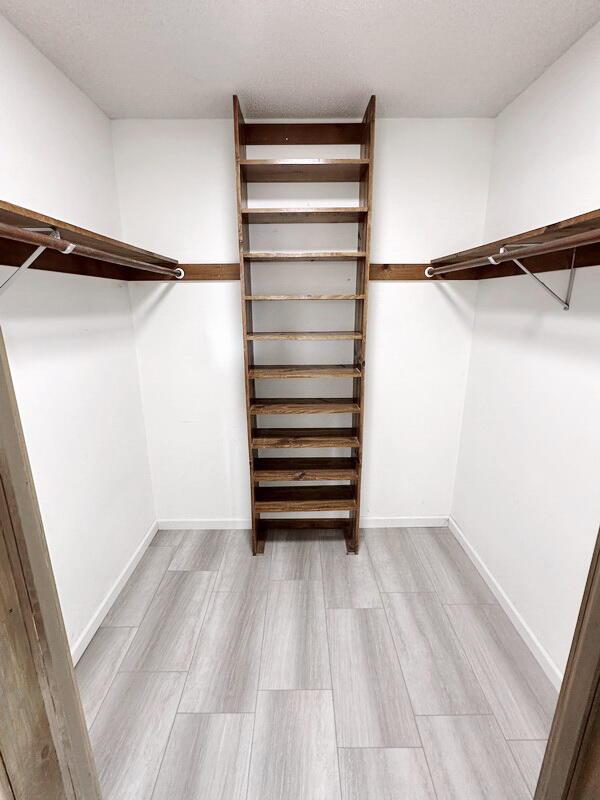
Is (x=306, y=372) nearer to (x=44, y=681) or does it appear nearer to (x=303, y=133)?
(x=303, y=133)

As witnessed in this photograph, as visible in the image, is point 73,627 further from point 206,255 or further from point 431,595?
point 206,255

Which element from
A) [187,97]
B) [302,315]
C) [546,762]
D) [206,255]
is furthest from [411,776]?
[187,97]

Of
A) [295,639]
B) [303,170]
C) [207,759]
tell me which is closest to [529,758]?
[295,639]

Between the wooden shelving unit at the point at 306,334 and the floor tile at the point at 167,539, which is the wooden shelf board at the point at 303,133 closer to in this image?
the wooden shelving unit at the point at 306,334

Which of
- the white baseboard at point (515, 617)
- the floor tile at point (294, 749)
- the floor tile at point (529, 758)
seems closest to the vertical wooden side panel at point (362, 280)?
the white baseboard at point (515, 617)

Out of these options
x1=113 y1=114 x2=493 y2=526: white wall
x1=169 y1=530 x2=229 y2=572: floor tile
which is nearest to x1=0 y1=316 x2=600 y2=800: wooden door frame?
x1=169 y1=530 x2=229 y2=572: floor tile

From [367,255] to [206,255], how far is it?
0.90 meters

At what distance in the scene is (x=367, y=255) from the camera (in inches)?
69.2

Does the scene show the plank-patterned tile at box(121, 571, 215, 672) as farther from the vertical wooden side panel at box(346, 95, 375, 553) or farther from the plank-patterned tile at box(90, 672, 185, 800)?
the vertical wooden side panel at box(346, 95, 375, 553)

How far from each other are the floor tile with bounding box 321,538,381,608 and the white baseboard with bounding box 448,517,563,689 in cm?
60

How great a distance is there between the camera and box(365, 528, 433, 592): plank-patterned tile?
1.95 m

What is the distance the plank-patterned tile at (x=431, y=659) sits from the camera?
1364mm

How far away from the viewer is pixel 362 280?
6.02ft

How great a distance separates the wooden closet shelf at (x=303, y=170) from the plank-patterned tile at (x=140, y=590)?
216 centimetres
